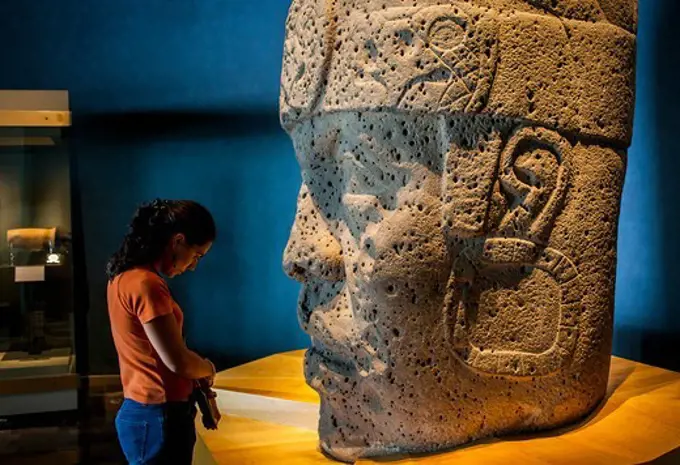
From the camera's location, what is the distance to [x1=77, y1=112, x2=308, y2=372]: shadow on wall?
3889 millimetres

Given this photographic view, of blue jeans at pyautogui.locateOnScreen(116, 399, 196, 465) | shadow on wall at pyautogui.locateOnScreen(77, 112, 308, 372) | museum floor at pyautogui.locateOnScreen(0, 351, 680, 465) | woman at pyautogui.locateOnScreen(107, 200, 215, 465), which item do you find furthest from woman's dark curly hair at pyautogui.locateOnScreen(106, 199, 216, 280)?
shadow on wall at pyautogui.locateOnScreen(77, 112, 308, 372)

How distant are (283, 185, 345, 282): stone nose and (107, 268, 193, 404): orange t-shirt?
0.46 metres

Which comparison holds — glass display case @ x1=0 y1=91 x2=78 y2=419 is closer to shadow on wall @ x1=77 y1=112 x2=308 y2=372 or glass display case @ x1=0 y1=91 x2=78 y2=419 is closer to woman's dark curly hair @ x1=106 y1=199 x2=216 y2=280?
shadow on wall @ x1=77 y1=112 x2=308 y2=372

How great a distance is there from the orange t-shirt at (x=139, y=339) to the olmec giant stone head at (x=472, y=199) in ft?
1.65

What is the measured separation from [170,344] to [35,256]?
75.2 inches

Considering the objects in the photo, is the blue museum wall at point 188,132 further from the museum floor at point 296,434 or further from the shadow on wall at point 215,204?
the museum floor at point 296,434

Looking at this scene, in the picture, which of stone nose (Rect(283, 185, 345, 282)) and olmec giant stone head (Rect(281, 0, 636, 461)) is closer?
olmec giant stone head (Rect(281, 0, 636, 461))

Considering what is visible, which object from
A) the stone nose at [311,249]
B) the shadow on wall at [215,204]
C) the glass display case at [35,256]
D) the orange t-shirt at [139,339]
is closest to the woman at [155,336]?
the orange t-shirt at [139,339]

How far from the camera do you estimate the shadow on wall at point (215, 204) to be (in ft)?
12.8

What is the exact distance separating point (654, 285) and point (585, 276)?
49.1 inches

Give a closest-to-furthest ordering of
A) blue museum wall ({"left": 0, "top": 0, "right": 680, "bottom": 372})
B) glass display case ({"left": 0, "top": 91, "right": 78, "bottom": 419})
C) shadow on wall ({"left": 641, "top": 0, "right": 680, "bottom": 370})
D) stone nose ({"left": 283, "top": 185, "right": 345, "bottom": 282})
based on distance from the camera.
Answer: stone nose ({"left": 283, "top": 185, "right": 345, "bottom": 282}), shadow on wall ({"left": 641, "top": 0, "right": 680, "bottom": 370}), glass display case ({"left": 0, "top": 91, "right": 78, "bottom": 419}), blue museum wall ({"left": 0, "top": 0, "right": 680, "bottom": 372})

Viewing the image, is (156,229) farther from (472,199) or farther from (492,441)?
(492,441)

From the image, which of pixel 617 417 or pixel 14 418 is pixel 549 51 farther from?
pixel 14 418

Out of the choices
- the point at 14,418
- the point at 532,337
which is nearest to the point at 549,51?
the point at 532,337
